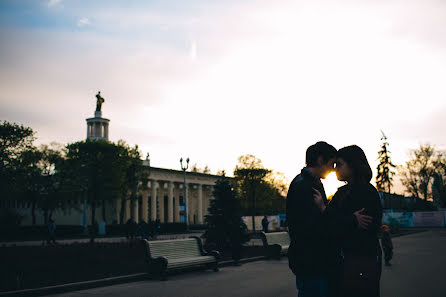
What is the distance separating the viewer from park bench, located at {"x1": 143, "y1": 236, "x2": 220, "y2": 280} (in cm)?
1186

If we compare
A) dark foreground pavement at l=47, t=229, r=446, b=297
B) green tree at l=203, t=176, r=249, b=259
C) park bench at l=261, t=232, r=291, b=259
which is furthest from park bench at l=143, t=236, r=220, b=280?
park bench at l=261, t=232, r=291, b=259

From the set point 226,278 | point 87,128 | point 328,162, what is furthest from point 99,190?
point 328,162

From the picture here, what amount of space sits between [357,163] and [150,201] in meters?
82.3

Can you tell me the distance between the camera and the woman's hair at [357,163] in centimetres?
335

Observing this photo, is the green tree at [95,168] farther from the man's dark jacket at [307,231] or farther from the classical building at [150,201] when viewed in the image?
the man's dark jacket at [307,231]

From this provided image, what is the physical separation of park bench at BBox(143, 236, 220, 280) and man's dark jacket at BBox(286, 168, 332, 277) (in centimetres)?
888

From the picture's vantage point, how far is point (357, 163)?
11.1 feet

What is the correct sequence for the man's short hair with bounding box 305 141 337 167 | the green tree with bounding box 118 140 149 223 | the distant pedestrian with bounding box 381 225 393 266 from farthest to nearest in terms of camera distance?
the green tree with bounding box 118 140 149 223
the distant pedestrian with bounding box 381 225 393 266
the man's short hair with bounding box 305 141 337 167

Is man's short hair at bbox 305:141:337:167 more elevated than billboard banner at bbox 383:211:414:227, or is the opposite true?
man's short hair at bbox 305:141:337:167

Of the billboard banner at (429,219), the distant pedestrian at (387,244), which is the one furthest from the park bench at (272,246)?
the billboard banner at (429,219)

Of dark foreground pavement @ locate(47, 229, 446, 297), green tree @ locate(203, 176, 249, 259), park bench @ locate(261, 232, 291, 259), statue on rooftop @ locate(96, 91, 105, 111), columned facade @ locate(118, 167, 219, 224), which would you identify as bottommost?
dark foreground pavement @ locate(47, 229, 446, 297)

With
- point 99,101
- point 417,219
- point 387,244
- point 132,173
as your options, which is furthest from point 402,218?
point 99,101

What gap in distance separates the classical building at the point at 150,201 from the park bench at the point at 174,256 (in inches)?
2013

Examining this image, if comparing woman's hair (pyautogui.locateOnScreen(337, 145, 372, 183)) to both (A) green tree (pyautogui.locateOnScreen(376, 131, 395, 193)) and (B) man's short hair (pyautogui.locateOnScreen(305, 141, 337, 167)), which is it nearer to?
(B) man's short hair (pyautogui.locateOnScreen(305, 141, 337, 167))
